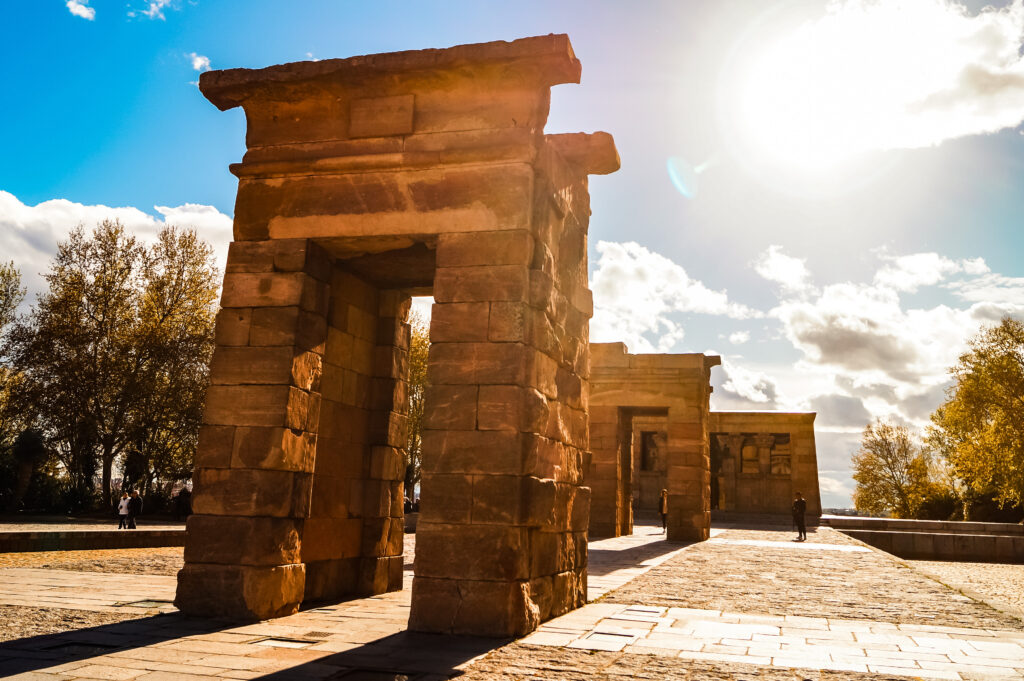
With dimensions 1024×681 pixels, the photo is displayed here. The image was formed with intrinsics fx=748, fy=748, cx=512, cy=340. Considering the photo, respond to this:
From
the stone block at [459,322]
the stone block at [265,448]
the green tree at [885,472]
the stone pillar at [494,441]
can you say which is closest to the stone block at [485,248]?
the stone pillar at [494,441]

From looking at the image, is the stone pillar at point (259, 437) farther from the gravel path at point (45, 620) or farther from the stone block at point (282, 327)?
the gravel path at point (45, 620)

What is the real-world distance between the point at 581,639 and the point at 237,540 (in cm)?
307

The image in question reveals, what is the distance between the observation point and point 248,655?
502 centimetres

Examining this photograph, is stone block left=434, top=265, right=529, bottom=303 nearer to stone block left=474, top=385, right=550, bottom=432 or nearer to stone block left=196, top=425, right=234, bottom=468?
stone block left=474, top=385, right=550, bottom=432

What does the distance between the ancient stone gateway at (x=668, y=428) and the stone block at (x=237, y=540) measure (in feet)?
44.3

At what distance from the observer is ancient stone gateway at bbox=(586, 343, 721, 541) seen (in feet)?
62.8

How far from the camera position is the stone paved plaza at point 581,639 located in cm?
475

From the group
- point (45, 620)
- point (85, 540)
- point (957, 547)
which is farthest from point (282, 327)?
point (957, 547)

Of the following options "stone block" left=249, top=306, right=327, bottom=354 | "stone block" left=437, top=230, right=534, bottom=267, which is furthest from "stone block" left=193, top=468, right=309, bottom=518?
"stone block" left=437, top=230, right=534, bottom=267

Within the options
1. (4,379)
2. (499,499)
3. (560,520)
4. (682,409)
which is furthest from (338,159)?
(4,379)

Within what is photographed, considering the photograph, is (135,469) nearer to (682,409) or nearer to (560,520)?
(682,409)

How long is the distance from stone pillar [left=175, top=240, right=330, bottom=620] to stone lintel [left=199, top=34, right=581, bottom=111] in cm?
158

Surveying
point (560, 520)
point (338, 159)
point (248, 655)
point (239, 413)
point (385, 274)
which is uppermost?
point (338, 159)

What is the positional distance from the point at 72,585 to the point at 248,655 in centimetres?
450
